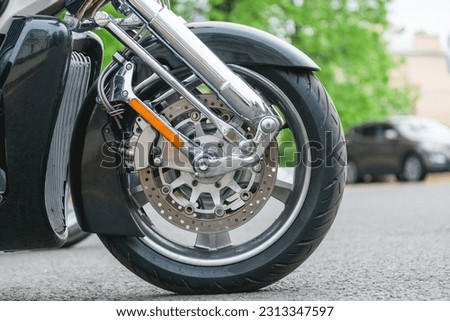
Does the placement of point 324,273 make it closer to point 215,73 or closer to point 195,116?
point 195,116

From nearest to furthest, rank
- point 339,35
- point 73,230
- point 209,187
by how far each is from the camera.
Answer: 1. point 209,187
2. point 73,230
3. point 339,35

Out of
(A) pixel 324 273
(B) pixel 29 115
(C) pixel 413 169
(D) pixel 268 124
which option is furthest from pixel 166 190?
(C) pixel 413 169

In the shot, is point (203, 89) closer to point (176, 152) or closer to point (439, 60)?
point (176, 152)

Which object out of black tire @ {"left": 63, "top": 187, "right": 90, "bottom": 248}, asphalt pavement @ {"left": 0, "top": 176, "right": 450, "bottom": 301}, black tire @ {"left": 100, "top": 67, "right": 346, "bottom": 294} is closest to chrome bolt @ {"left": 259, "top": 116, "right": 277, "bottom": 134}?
black tire @ {"left": 100, "top": 67, "right": 346, "bottom": 294}

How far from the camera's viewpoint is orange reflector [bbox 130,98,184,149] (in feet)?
13.4

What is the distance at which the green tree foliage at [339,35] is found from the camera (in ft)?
82.0

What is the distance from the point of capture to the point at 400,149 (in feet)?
79.5

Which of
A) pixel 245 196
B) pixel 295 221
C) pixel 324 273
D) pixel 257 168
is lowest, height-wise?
pixel 324 273

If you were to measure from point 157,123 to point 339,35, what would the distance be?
2404 cm

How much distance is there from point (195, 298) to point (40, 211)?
723 millimetres

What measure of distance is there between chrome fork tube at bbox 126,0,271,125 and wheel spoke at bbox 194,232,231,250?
524 millimetres

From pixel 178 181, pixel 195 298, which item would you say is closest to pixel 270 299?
pixel 195 298

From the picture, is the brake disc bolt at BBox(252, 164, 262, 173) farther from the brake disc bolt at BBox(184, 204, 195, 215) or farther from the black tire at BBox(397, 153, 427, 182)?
the black tire at BBox(397, 153, 427, 182)

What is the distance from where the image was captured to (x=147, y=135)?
4133 mm
